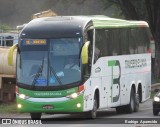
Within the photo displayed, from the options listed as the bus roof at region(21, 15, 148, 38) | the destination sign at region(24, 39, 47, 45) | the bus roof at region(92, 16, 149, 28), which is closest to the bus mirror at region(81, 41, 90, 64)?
the bus roof at region(21, 15, 148, 38)

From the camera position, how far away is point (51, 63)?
22.8 metres

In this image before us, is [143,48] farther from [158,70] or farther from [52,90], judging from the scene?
[158,70]

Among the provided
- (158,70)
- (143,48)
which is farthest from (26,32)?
(158,70)

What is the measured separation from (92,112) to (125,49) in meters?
4.67

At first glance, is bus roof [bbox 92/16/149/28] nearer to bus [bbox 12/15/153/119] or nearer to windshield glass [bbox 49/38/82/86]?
bus [bbox 12/15/153/119]

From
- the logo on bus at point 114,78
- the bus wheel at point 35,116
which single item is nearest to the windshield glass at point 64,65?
the bus wheel at point 35,116

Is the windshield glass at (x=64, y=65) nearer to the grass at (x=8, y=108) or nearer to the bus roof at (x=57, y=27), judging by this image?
the bus roof at (x=57, y=27)

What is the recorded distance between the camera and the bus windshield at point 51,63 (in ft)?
74.6

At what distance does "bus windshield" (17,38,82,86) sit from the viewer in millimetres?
22734

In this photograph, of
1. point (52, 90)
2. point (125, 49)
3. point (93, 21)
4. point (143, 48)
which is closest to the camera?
point (52, 90)

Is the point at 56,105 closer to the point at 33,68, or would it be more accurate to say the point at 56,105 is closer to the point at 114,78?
the point at 33,68

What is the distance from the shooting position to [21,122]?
22.9m

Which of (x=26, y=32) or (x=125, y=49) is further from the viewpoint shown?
(x=125, y=49)

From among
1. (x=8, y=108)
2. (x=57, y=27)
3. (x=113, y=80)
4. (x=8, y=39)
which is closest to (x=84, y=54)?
(x=57, y=27)
